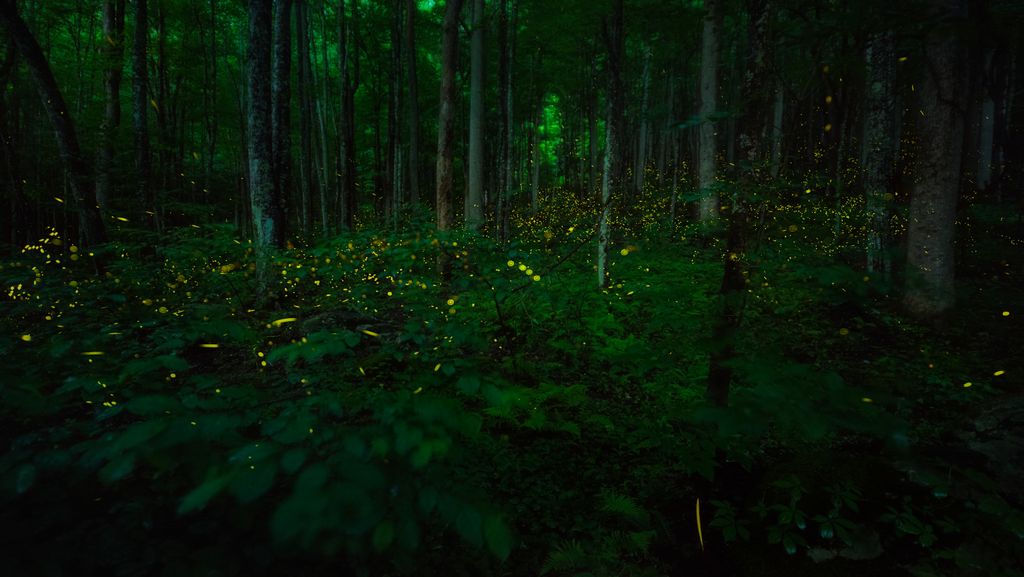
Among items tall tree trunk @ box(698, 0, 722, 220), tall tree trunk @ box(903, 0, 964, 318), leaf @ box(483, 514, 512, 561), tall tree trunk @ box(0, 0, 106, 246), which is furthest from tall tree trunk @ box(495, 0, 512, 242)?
leaf @ box(483, 514, 512, 561)

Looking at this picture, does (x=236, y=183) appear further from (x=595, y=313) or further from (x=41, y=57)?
(x=595, y=313)

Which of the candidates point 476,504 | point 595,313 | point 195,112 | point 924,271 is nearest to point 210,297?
point 595,313

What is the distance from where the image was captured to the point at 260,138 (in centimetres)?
754

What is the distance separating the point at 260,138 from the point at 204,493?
8059 mm

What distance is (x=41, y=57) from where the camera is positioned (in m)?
7.45

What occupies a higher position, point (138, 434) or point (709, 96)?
point (709, 96)

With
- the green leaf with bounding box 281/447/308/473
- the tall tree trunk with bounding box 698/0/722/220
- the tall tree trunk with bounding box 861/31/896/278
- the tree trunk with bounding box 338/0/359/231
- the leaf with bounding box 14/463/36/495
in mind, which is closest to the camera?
the green leaf with bounding box 281/447/308/473

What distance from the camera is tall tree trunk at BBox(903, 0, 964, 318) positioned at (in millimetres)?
6191

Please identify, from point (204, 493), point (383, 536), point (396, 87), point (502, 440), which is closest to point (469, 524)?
point (383, 536)

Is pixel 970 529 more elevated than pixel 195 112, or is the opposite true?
pixel 195 112

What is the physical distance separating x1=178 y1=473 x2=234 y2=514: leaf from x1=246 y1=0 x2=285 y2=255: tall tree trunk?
7196mm

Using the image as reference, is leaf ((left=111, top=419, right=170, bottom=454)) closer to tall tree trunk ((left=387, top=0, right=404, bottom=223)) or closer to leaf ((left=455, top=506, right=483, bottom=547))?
leaf ((left=455, top=506, right=483, bottom=547))

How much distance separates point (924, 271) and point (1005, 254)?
25.7ft

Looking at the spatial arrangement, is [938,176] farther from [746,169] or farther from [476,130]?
[476,130]
